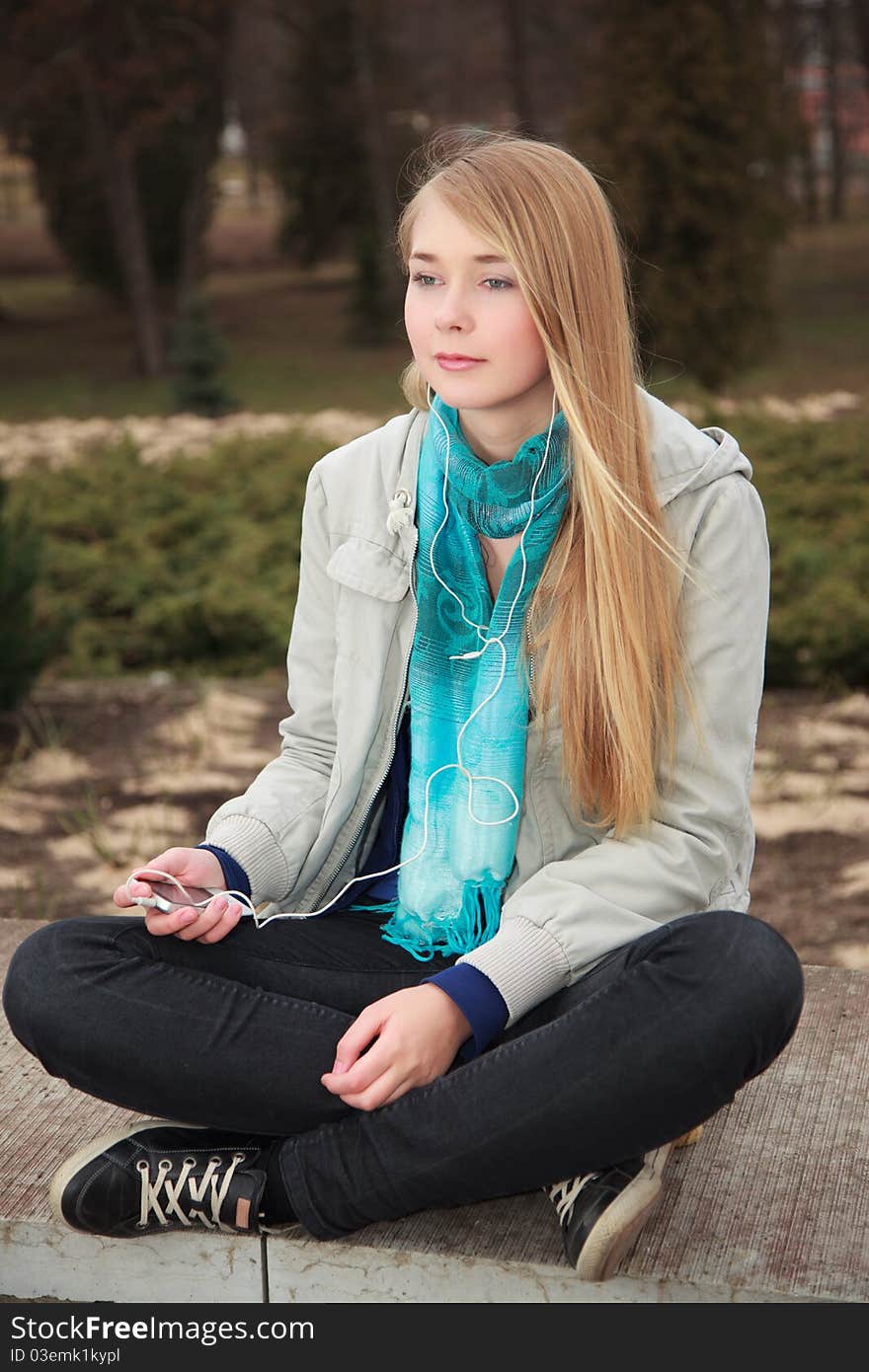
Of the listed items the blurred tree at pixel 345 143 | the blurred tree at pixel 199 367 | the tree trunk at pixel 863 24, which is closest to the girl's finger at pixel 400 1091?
the blurred tree at pixel 199 367

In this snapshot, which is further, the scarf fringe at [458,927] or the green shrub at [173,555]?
the green shrub at [173,555]

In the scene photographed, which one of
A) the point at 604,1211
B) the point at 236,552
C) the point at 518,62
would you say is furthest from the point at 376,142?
the point at 604,1211

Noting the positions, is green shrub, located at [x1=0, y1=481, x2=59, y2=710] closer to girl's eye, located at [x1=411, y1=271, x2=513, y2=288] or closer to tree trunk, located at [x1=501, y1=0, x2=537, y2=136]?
girl's eye, located at [x1=411, y1=271, x2=513, y2=288]

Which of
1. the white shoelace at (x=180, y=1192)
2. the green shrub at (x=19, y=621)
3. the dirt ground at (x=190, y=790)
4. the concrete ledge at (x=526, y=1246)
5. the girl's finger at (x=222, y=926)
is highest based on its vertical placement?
the girl's finger at (x=222, y=926)

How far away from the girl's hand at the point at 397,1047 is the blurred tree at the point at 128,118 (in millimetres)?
14841

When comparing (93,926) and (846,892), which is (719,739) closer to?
(93,926)

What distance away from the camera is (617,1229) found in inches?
74.9

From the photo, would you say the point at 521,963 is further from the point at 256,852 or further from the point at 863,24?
the point at 863,24

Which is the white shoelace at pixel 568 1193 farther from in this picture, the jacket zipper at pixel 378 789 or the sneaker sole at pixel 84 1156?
the jacket zipper at pixel 378 789

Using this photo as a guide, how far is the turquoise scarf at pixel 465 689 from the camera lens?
221cm

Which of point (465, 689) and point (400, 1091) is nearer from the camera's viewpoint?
point (400, 1091)

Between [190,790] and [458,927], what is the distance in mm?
2330
